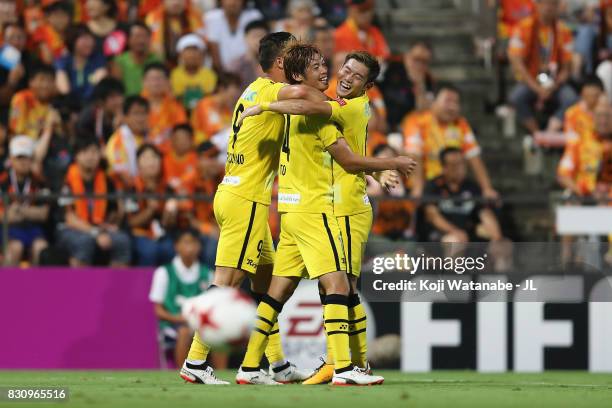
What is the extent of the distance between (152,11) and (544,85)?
16.7ft

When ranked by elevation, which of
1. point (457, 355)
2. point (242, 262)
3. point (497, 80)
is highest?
point (497, 80)

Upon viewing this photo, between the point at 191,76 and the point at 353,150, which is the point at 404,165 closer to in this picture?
the point at 353,150

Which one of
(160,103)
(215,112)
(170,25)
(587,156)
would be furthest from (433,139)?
(170,25)

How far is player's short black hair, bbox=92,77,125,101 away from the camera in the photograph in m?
16.6

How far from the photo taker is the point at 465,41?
1975 cm

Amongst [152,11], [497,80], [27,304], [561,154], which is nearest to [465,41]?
[497,80]

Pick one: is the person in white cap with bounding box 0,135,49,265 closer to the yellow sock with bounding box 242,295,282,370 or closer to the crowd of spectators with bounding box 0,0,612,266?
the crowd of spectators with bounding box 0,0,612,266

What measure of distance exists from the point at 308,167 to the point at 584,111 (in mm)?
7394

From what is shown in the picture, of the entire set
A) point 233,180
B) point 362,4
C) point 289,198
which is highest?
point 362,4

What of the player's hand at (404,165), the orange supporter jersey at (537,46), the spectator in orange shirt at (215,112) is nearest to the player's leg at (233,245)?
the player's hand at (404,165)

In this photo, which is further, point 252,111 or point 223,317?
point 252,111

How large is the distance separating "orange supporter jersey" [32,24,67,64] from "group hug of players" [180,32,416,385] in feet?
23.5

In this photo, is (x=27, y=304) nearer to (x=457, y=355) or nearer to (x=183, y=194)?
(x=183, y=194)

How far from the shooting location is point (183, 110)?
56.1ft
